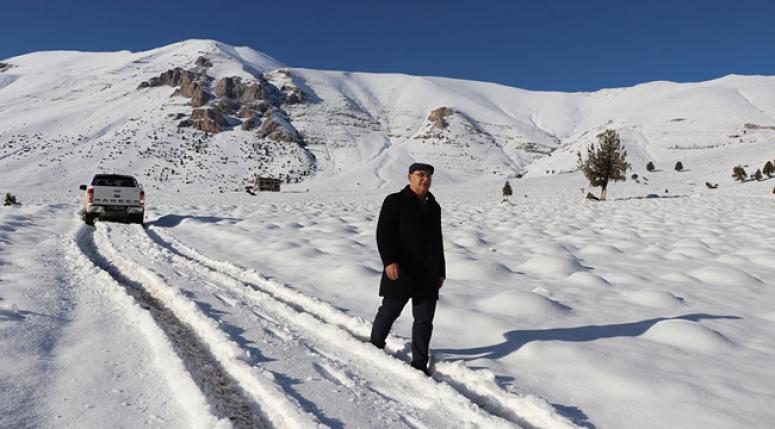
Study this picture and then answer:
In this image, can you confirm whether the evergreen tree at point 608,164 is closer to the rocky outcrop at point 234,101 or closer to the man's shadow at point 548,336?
the man's shadow at point 548,336

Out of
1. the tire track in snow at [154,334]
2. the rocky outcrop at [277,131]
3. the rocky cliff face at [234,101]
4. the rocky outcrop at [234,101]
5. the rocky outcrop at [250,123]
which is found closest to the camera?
the tire track in snow at [154,334]

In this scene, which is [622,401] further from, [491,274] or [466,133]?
[466,133]

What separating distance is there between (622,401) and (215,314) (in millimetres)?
3890

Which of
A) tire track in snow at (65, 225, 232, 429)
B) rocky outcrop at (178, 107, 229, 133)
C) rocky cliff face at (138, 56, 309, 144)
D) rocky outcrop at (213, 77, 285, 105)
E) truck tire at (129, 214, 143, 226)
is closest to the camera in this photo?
tire track in snow at (65, 225, 232, 429)

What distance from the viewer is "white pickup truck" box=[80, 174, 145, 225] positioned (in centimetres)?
1255

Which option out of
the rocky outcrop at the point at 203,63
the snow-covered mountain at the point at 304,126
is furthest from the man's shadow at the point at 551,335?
the rocky outcrop at the point at 203,63

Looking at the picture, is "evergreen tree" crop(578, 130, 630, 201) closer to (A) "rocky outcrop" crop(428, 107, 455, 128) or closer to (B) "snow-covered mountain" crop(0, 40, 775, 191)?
(B) "snow-covered mountain" crop(0, 40, 775, 191)

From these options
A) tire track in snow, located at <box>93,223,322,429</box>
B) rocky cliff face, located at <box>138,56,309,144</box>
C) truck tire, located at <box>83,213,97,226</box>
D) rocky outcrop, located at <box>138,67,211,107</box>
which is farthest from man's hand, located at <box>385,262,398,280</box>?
rocky outcrop, located at <box>138,67,211,107</box>

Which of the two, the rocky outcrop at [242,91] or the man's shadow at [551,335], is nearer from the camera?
the man's shadow at [551,335]

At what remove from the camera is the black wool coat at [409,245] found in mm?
3822

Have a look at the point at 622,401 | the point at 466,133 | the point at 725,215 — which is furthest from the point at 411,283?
the point at 466,133

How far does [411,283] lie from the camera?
3844 millimetres

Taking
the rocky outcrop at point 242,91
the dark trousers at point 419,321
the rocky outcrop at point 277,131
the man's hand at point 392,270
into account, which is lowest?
the dark trousers at point 419,321

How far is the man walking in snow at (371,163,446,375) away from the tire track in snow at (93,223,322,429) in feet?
3.87
